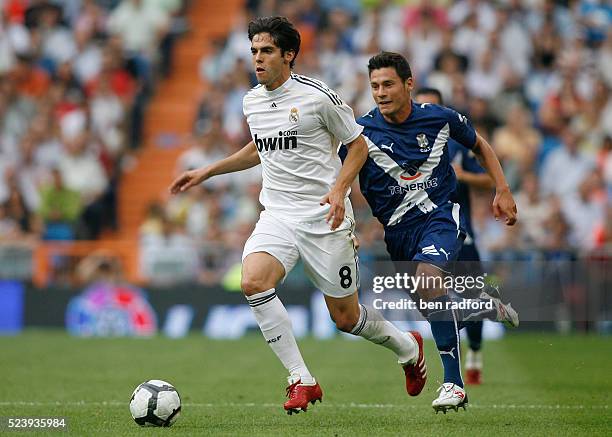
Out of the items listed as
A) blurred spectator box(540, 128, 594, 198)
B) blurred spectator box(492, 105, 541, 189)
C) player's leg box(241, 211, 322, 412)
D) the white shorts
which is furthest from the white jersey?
blurred spectator box(540, 128, 594, 198)

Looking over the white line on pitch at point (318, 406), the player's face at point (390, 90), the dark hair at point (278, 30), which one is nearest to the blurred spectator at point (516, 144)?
the white line on pitch at point (318, 406)

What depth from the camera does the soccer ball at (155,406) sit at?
811cm

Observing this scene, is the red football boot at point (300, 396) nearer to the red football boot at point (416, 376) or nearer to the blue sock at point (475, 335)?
the red football boot at point (416, 376)

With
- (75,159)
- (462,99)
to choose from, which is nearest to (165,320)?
(75,159)

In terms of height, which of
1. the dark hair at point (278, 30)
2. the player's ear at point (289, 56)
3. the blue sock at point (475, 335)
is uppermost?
the dark hair at point (278, 30)

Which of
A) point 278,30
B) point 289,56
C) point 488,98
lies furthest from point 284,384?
point 488,98

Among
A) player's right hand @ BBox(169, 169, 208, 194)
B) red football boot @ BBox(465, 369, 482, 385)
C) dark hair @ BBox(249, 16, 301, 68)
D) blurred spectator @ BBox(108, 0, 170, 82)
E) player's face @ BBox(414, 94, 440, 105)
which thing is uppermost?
blurred spectator @ BBox(108, 0, 170, 82)

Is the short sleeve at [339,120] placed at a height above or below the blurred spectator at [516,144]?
above

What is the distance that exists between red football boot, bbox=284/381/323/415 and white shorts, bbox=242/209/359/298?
753 millimetres

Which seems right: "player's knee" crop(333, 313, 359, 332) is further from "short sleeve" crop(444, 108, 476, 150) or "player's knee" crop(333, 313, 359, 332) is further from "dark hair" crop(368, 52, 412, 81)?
"dark hair" crop(368, 52, 412, 81)

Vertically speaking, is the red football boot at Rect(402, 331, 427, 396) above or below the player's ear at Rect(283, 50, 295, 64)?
below

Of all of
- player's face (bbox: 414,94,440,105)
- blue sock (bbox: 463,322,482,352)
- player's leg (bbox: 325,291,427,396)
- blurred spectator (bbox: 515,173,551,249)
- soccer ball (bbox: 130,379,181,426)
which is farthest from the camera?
blurred spectator (bbox: 515,173,551,249)

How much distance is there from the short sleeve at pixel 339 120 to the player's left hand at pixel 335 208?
0.56 m

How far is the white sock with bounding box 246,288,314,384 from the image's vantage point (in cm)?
842
